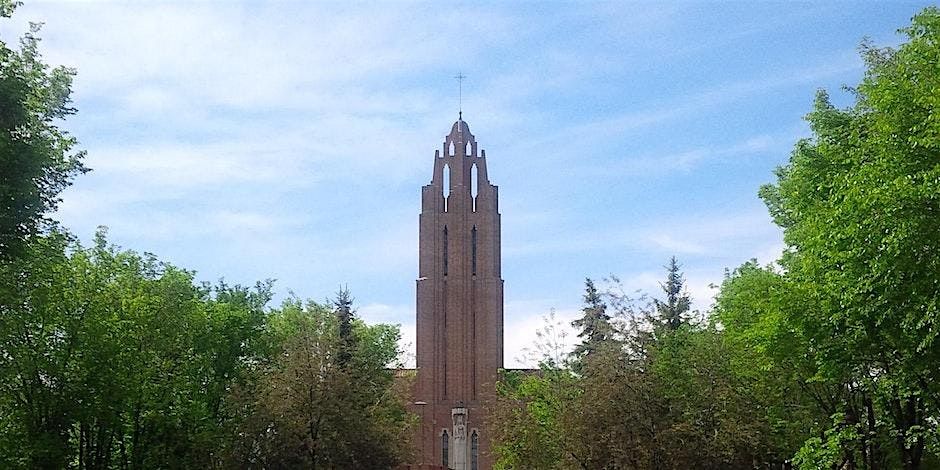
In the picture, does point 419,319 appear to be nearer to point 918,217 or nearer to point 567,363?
point 567,363

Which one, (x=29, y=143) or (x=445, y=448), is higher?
(x=29, y=143)

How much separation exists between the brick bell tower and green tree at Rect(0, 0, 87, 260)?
216 ft

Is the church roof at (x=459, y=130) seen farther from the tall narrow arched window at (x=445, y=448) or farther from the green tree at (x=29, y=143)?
the green tree at (x=29, y=143)

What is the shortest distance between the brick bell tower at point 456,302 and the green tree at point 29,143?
65.7 meters

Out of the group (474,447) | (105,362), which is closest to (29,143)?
(105,362)

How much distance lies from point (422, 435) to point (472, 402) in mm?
4600

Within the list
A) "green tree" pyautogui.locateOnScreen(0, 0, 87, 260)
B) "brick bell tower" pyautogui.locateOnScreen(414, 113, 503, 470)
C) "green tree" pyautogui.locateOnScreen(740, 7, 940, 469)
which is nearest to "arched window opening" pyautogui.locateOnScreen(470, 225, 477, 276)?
"brick bell tower" pyautogui.locateOnScreen(414, 113, 503, 470)

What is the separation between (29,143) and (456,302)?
2746 inches

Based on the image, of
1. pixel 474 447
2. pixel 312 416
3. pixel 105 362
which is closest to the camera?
pixel 105 362

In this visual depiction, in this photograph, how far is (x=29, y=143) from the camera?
18.3 meters

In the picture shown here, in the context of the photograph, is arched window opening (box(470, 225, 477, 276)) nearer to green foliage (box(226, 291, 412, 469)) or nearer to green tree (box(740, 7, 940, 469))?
green foliage (box(226, 291, 412, 469))

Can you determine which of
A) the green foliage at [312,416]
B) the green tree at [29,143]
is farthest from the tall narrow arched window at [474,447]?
the green tree at [29,143]

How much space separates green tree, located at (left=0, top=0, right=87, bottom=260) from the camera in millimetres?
17656

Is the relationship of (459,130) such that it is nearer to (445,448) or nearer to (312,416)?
(445,448)
